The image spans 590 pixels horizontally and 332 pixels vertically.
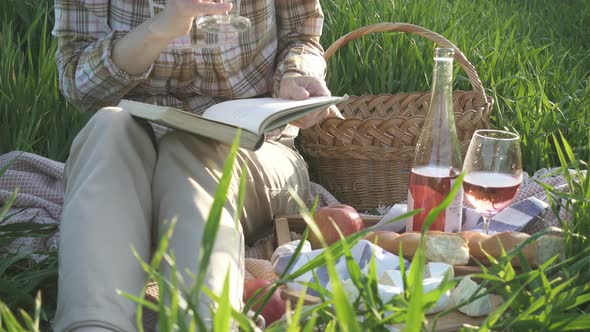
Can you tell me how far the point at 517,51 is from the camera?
4137 mm

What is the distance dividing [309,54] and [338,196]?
52 centimetres

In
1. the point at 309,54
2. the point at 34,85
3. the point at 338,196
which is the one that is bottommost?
the point at 338,196

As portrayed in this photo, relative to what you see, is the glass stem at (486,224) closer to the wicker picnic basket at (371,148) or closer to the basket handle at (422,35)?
the wicker picnic basket at (371,148)

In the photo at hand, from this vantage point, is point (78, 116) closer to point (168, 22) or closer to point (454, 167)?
point (168, 22)

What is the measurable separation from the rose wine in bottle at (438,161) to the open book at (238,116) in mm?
230

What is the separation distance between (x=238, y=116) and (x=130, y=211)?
40 centimetres

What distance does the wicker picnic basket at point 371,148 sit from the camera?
2.88 m

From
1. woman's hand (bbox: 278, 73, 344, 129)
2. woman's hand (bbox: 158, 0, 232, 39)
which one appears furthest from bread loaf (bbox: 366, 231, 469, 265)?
woman's hand (bbox: 158, 0, 232, 39)

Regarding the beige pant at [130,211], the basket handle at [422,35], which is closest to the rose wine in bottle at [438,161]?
the beige pant at [130,211]

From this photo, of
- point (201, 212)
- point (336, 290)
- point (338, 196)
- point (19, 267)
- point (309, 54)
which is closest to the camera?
point (336, 290)

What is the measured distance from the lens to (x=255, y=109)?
218cm

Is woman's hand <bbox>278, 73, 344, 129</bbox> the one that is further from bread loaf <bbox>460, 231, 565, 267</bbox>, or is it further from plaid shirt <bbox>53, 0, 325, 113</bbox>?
bread loaf <bbox>460, 231, 565, 267</bbox>

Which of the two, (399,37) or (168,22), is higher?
(168,22)

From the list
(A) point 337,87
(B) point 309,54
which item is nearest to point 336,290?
(B) point 309,54
